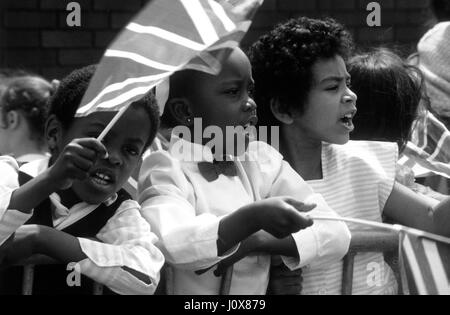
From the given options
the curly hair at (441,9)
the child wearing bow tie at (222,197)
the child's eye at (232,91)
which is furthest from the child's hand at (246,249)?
the curly hair at (441,9)

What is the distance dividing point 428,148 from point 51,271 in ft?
5.29

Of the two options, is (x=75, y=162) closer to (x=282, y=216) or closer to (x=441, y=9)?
(x=282, y=216)

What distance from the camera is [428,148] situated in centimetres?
410

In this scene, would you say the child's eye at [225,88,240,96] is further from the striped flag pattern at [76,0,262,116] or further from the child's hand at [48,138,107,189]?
the child's hand at [48,138,107,189]

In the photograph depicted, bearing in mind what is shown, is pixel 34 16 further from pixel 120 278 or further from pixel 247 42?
pixel 120 278

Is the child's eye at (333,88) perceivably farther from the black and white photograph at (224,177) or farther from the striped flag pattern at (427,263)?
the striped flag pattern at (427,263)

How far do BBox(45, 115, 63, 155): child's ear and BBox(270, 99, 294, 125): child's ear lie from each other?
2.43ft

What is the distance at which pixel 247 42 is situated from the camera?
630 centimetres

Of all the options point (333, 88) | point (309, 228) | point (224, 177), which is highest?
point (333, 88)

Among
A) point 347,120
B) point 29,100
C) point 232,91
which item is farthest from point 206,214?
point 29,100

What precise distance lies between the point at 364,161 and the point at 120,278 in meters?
0.94

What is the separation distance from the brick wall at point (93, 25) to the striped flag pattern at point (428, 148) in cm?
202

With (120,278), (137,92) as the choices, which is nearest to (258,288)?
(120,278)

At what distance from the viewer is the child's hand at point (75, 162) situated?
108 inches
